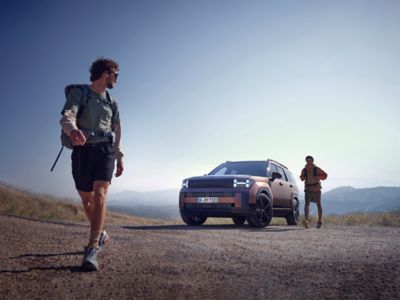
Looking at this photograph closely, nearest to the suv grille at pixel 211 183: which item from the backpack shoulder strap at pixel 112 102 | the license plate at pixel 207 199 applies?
the license plate at pixel 207 199

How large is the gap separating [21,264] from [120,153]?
1.54 meters

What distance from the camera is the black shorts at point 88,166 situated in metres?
3.45

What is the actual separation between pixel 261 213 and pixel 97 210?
6254 millimetres

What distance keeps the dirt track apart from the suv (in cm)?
393

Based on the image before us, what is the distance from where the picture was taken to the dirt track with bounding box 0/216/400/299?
2543mm

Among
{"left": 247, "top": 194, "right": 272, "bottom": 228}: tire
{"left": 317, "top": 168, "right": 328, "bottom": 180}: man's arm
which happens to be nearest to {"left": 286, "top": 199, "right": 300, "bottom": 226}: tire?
{"left": 317, "top": 168, "right": 328, "bottom": 180}: man's arm

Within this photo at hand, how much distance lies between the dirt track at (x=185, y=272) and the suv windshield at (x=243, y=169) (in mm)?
5441

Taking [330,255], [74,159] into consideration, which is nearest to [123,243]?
[74,159]

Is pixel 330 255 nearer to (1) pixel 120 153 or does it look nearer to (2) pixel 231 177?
(1) pixel 120 153

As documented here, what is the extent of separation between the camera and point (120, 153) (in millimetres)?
4090

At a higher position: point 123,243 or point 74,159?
point 74,159

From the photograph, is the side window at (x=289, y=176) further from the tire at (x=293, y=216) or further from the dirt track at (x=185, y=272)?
the dirt track at (x=185, y=272)

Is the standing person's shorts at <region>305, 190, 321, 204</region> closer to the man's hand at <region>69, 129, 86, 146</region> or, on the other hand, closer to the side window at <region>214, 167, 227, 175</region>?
the side window at <region>214, 167, 227, 175</region>

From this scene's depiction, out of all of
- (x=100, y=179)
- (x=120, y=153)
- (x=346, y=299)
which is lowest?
(x=346, y=299)
